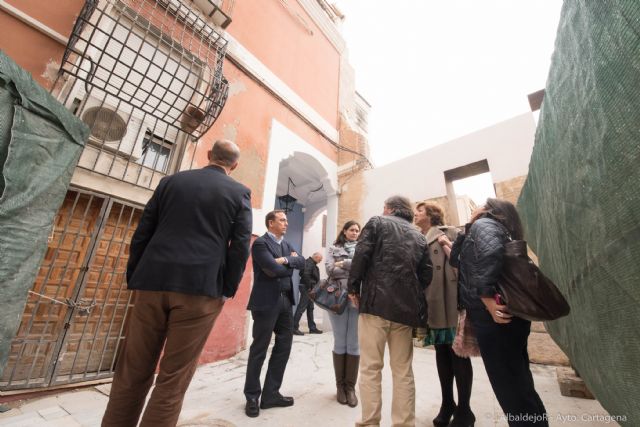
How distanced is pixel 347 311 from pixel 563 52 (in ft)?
7.96

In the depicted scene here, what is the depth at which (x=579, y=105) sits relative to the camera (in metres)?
1.22

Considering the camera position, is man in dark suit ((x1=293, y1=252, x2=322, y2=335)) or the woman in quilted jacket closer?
the woman in quilted jacket

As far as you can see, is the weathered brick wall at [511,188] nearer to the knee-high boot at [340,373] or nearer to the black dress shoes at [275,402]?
the knee-high boot at [340,373]

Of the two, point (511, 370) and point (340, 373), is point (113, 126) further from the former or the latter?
point (511, 370)

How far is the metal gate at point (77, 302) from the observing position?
2545 millimetres

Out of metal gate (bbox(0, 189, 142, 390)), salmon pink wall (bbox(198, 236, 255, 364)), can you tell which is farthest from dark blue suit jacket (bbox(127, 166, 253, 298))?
salmon pink wall (bbox(198, 236, 255, 364))

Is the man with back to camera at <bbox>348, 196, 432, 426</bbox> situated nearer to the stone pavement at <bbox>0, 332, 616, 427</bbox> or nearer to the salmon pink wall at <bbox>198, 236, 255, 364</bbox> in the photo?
the stone pavement at <bbox>0, 332, 616, 427</bbox>

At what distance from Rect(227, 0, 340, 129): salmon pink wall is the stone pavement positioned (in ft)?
20.2

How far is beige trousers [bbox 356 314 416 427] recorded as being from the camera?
166 centimetres


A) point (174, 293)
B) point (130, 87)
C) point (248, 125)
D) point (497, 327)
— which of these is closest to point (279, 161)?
point (248, 125)

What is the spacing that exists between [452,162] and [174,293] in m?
5.93

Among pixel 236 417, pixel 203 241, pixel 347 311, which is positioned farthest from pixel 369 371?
pixel 203 241

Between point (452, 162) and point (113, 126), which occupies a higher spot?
point (452, 162)

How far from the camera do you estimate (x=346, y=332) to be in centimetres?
251
